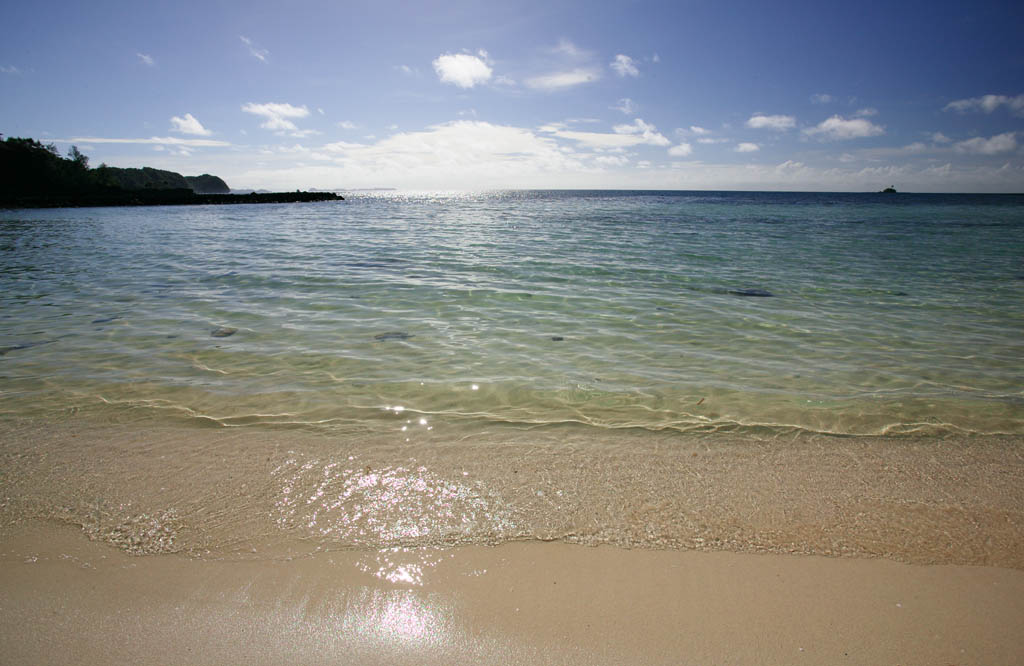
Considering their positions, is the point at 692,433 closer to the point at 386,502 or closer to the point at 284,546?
the point at 386,502

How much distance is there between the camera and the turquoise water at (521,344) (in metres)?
4.65

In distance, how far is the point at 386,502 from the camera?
10.2ft

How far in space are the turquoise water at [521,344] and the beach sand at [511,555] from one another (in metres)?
0.77

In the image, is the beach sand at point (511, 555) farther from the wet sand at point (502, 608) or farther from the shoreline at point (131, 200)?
the shoreline at point (131, 200)

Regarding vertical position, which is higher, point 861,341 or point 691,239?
point 691,239

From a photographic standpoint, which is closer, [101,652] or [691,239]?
[101,652]

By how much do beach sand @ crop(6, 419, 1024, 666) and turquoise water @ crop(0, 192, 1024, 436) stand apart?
77 centimetres

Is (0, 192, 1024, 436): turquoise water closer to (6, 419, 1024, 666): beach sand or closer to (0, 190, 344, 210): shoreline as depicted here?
(6, 419, 1024, 666): beach sand

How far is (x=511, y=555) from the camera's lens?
8.57 feet

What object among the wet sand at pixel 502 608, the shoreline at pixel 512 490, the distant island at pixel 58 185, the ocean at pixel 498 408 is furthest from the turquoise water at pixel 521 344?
the distant island at pixel 58 185

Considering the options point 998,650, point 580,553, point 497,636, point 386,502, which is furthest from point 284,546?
point 998,650

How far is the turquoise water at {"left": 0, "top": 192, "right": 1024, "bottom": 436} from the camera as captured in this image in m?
4.65

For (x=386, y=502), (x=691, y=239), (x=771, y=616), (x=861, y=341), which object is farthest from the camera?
(x=691, y=239)

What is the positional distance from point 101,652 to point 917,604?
3.61 metres
